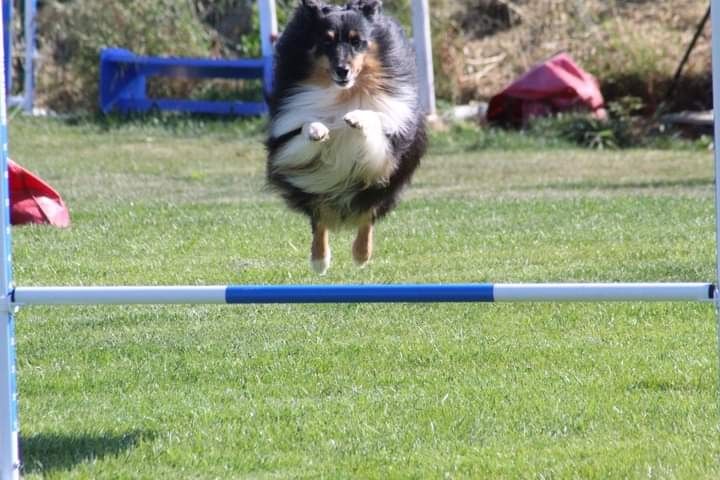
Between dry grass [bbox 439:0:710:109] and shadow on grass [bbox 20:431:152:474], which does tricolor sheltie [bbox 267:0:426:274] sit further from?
dry grass [bbox 439:0:710:109]

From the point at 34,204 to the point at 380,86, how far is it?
13.5 ft

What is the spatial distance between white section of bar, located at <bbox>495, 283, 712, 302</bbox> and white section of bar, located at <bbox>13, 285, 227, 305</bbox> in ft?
3.10

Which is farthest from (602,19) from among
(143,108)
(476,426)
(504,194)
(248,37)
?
(476,426)

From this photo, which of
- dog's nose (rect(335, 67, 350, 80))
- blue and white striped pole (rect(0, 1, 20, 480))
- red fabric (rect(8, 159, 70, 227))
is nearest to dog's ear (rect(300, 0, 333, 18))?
dog's nose (rect(335, 67, 350, 80))

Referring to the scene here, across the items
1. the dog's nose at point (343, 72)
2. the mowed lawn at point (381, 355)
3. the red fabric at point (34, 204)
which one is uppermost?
the dog's nose at point (343, 72)

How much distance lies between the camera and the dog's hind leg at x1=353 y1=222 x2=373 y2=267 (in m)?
6.93

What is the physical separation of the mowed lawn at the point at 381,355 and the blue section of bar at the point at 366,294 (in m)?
0.69

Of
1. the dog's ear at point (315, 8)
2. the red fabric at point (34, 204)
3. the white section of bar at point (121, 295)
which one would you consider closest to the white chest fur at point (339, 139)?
the dog's ear at point (315, 8)

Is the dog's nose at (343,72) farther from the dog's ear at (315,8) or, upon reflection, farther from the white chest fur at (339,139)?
the dog's ear at (315,8)

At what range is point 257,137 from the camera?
15.8 meters

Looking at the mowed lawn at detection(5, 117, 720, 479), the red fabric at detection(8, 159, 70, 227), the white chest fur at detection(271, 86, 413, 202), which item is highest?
the white chest fur at detection(271, 86, 413, 202)

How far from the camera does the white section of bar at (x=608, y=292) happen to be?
4.21 meters

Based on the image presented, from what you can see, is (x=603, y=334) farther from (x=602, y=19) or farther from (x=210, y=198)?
(x=602, y=19)

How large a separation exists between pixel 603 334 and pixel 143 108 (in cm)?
1132
